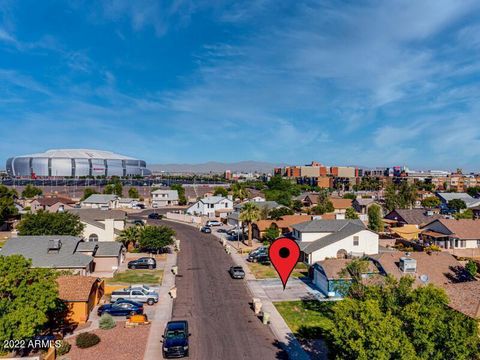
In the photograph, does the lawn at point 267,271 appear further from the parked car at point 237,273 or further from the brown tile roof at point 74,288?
the brown tile roof at point 74,288

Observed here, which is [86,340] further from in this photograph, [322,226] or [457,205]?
[457,205]

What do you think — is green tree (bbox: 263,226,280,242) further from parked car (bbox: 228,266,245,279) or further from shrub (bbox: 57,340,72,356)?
shrub (bbox: 57,340,72,356)

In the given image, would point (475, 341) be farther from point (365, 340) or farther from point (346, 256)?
point (346, 256)

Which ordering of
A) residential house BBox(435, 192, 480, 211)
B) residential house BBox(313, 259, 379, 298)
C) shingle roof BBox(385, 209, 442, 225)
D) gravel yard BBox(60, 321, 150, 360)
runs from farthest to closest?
1. residential house BBox(435, 192, 480, 211)
2. shingle roof BBox(385, 209, 442, 225)
3. residential house BBox(313, 259, 379, 298)
4. gravel yard BBox(60, 321, 150, 360)

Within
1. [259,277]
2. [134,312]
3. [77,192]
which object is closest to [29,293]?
[134,312]

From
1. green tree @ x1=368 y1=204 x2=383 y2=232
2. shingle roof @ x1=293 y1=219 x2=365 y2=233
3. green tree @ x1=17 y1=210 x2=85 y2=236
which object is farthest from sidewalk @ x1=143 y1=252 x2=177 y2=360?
green tree @ x1=368 y1=204 x2=383 y2=232
